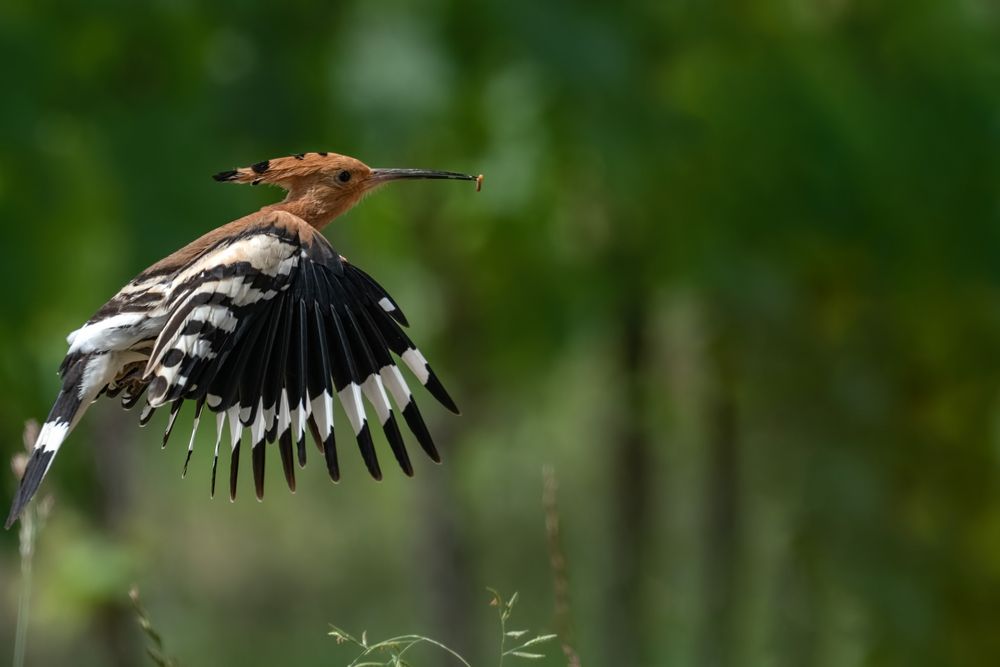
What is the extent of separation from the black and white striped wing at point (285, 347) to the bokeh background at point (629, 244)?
215 centimetres

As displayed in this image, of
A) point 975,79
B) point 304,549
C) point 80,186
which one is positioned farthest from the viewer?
point 304,549

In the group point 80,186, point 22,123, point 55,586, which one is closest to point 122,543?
point 55,586

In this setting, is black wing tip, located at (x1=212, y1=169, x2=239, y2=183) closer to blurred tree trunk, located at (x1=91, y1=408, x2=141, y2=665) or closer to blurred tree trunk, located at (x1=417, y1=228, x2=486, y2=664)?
blurred tree trunk, located at (x1=91, y1=408, x2=141, y2=665)

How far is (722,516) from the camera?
6914 mm

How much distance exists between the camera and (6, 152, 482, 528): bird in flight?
2053 mm

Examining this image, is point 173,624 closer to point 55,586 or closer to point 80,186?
point 55,586

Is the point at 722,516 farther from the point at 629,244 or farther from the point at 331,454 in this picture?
the point at 331,454

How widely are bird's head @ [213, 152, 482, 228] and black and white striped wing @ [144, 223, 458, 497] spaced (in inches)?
3.5

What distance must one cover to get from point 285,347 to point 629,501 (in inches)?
190

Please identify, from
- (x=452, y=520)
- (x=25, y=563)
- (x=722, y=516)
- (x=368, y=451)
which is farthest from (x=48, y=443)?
(x=722, y=516)

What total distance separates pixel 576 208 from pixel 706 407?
4.61ft

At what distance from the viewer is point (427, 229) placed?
6324 mm

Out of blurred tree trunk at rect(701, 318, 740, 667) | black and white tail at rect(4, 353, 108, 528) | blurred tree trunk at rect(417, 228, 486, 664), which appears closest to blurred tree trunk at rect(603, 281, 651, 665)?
blurred tree trunk at rect(701, 318, 740, 667)

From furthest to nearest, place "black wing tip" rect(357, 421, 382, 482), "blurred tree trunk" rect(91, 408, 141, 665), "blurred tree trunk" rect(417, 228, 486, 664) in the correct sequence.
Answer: "blurred tree trunk" rect(417, 228, 486, 664) → "blurred tree trunk" rect(91, 408, 141, 665) → "black wing tip" rect(357, 421, 382, 482)
